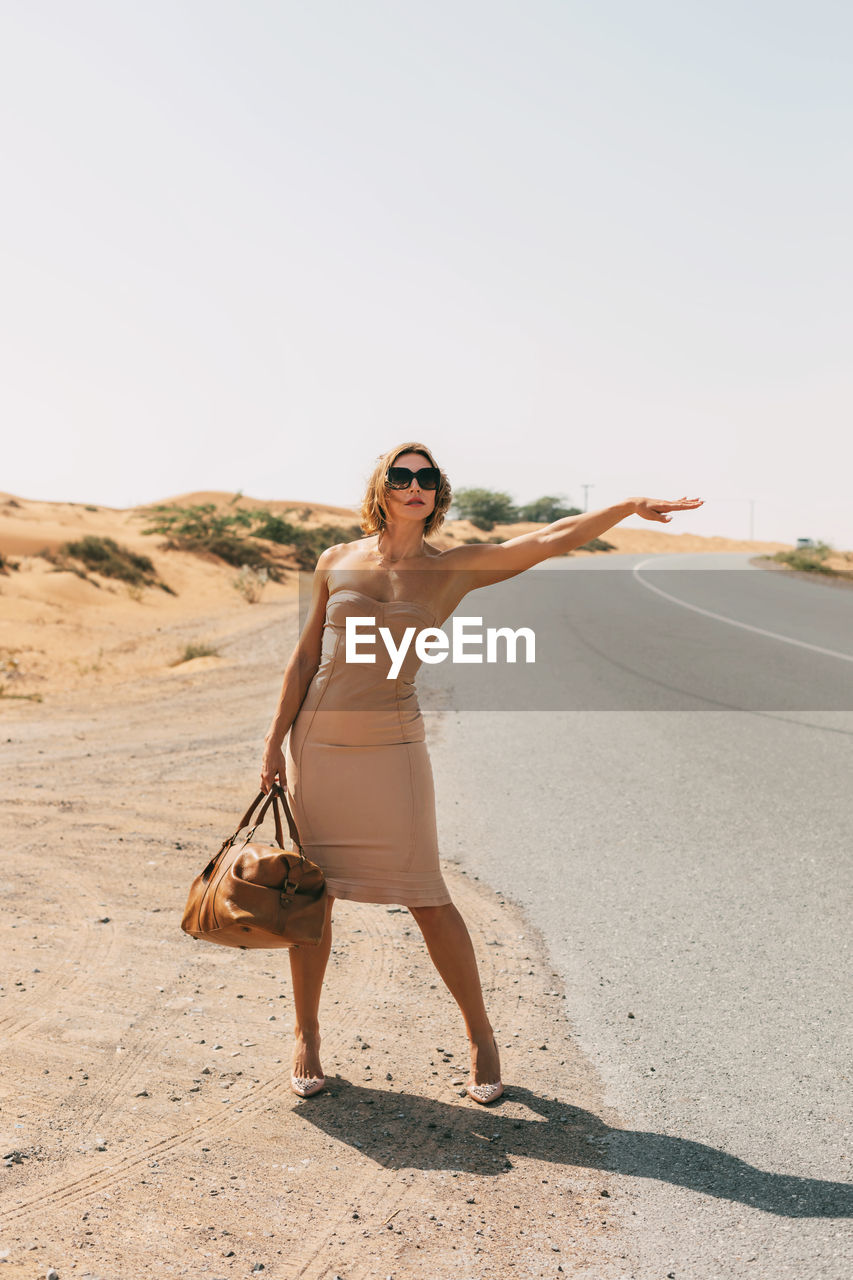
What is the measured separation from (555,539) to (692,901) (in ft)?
8.75

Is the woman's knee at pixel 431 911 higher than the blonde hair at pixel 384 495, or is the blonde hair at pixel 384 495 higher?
the blonde hair at pixel 384 495

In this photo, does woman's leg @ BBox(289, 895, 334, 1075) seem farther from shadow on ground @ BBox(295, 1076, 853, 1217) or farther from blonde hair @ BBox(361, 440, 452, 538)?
blonde hair @ BBox(361, 440, 452, 538)

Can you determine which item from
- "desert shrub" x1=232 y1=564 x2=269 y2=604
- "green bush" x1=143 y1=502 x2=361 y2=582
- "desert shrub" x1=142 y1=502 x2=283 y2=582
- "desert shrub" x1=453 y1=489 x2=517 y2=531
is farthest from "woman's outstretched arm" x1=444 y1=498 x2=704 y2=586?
"desert shrub" x1=453 y1=489 x2=517 y2=531

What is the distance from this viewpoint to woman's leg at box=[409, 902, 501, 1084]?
341 cm

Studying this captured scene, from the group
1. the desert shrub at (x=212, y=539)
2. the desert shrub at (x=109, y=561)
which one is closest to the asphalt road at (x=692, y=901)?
the desert shrub at (x=109, y=561)

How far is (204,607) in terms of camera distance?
2598cm

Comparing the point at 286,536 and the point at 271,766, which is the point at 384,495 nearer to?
the point at 271,766

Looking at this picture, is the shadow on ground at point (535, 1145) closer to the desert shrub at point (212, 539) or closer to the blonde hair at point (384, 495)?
the blonde hair at point (384, 495)

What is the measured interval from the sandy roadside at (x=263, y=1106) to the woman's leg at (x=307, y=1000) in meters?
0.12

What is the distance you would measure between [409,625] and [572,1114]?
5.18 ft

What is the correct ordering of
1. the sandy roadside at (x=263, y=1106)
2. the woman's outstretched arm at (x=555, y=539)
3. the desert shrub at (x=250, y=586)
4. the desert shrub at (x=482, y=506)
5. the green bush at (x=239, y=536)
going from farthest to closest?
the desert shrub at (x=482, y=506) → the green bush at (x=239, y=536) → the desert shrub at (x=250, y=586) → the woman's outstretched arm at (x=555, y=539) → the sandy roadside at (x=263, y=1106)

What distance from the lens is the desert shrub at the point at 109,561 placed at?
89.0 ft

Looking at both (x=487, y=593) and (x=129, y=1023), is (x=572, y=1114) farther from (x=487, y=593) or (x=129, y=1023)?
(x=487, y=593)

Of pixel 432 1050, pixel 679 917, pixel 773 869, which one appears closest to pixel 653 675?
pixel 773 869
